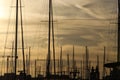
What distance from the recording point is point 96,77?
56.8 metres

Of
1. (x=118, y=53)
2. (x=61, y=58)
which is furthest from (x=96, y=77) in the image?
(x=61, y=58)

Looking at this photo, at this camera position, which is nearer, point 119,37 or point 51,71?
point 119,37

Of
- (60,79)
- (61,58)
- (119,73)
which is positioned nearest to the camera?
(119,73)

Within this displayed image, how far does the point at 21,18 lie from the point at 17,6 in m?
1.41

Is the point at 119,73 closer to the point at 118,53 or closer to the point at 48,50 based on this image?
the point at 118,53

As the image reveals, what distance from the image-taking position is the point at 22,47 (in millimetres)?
56406

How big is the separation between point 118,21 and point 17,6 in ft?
38.9

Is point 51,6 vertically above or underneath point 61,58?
above

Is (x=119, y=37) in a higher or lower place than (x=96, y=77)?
higher

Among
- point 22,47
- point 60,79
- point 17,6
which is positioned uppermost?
point 17,6

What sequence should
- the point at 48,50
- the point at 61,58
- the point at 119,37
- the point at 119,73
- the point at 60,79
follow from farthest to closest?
the point at 61,58 → the point at 60,79 → the point at 48,50 → the point at 119,37 → the point at 119,73

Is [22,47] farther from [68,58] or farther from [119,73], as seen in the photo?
[68,58]

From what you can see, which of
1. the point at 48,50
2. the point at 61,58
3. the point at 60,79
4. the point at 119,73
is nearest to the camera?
the point at 119,73

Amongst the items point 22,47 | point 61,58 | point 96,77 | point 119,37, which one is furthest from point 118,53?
point 61,58
